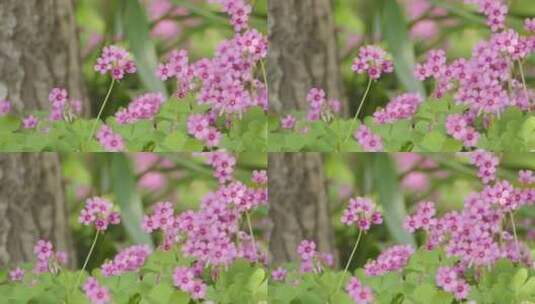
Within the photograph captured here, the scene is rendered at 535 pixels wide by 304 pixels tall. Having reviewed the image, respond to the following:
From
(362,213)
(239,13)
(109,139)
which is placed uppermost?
(239,13)

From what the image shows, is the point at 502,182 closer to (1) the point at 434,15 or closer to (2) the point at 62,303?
(1) the point at 434,15

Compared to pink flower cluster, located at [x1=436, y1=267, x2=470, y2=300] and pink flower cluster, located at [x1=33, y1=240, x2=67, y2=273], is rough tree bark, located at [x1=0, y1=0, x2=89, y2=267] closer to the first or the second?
pink flower cluster, located at [x1=33, y1=240, x2=67, y2=273]

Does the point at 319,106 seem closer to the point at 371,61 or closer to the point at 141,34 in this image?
the point at 371,61

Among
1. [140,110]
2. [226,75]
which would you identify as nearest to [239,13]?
[226,75]

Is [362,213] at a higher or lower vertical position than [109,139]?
lower

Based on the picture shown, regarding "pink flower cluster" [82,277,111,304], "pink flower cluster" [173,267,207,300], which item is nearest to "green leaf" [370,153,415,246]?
"pink flower cluster" [173,267,207,300]
